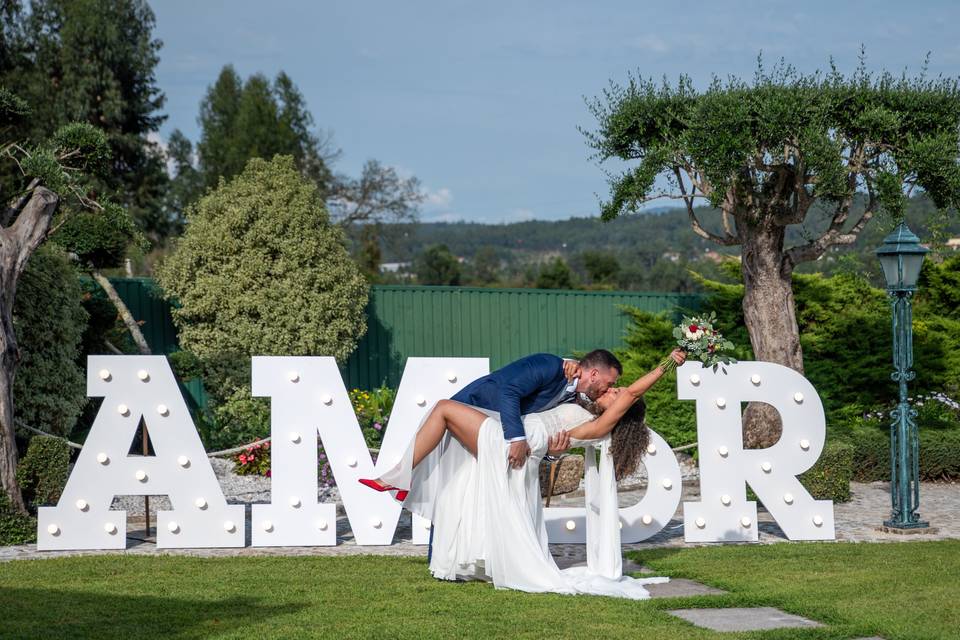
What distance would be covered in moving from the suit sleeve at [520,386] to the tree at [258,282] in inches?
334

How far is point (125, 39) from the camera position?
3103 centimetres

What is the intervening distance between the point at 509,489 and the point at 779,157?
712 cm

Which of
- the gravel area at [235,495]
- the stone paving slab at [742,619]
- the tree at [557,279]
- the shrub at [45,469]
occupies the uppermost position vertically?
the tree at [557,279]

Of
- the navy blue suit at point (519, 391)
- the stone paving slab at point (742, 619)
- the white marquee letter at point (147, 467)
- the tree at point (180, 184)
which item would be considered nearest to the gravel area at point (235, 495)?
the white marquee letter at point (147, 467)

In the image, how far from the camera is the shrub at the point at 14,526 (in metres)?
8.56

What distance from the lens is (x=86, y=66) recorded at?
29750 mm

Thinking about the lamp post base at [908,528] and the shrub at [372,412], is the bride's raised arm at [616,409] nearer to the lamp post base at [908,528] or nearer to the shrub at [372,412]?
the lamp post base at [908,528]

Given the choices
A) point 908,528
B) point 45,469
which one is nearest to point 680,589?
point 908,528

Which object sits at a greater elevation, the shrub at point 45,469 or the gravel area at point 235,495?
the shrub at point 45,469

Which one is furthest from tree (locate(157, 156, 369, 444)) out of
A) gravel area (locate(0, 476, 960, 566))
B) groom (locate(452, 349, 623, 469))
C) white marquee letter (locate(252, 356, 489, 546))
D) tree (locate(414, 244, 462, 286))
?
tree (locate(414, 244, 462, 286))

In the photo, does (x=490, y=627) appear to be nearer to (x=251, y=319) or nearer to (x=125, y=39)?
(x=251, y=319)

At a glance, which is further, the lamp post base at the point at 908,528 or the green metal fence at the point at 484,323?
the green metal fence at the point at 484,323

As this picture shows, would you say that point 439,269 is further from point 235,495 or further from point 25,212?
point 25,212

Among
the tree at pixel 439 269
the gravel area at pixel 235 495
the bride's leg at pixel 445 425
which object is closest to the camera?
the bride's leg at pixel 445 425
